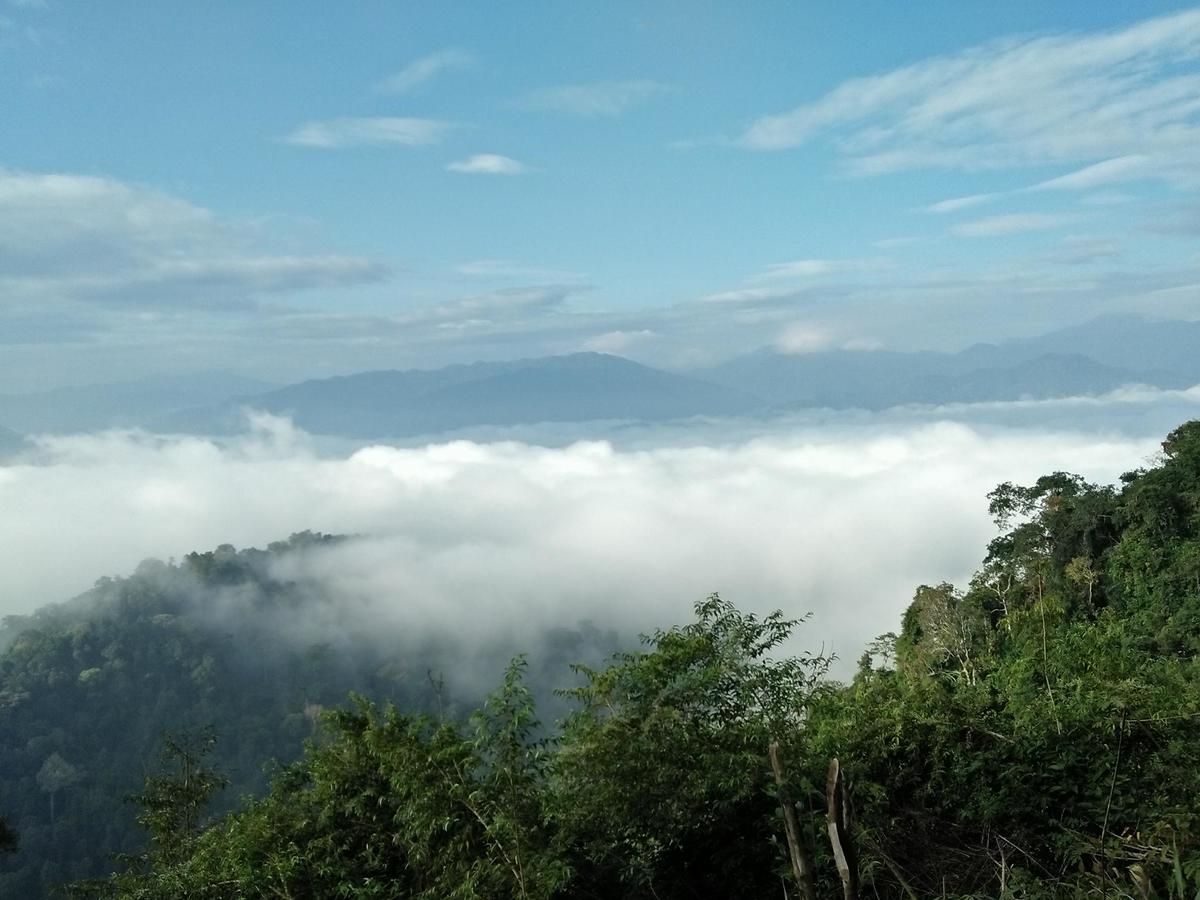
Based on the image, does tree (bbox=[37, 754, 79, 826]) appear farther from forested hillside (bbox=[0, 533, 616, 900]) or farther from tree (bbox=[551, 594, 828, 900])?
tree (bbox=[551, 594, 828, 900])

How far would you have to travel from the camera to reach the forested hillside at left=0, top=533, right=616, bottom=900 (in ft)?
152

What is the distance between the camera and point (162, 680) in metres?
63.0

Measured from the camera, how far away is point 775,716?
6445 millimetres

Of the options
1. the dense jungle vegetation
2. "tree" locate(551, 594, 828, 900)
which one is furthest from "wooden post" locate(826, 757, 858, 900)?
"tree" locate(551, 594, 828, 900)

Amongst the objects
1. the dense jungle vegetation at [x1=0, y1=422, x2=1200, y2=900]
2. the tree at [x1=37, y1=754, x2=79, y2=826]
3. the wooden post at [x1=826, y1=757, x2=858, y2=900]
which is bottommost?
the tree at [x1=37, y1=754, x2=79, y2=826]

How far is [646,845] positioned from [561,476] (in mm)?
190770

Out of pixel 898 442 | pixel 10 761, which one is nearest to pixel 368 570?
pixel 10 761

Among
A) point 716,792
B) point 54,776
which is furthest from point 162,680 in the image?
point 716,792

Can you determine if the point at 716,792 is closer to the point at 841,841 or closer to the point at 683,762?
the point at 683,762

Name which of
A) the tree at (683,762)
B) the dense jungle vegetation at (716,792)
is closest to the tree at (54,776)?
the dense jungle vegetation at (716,792)

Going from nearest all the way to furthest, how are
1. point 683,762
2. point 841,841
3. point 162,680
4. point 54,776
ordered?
point 841,841
point 683,762
point 54,776
point 162,680

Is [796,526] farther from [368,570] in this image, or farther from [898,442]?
[898,442]

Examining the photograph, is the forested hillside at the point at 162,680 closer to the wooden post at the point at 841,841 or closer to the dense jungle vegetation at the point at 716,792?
the dense jungle vegetation at the point at 716,792

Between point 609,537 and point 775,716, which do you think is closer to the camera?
point 775,716
